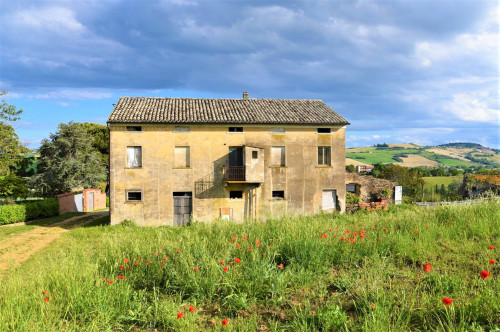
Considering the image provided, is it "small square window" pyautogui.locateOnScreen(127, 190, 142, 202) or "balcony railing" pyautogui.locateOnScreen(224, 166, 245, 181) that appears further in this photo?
"balcony railing" pyautogui.locateOnScreen(224, 166, 245, 181)

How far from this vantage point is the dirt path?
11.9 meters

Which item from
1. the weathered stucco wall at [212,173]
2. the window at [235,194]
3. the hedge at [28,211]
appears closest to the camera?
the weathered stucco wall at [212,173]

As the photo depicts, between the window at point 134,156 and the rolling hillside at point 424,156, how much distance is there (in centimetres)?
8053

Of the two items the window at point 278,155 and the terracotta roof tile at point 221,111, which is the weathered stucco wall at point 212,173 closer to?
the window at point 278,155

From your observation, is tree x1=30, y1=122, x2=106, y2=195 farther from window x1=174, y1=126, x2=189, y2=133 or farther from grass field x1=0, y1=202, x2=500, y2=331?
grass field x1=0, y1=202, x2=500, y2=331

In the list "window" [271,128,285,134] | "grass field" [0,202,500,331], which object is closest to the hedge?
"window" [271,128,285,134]

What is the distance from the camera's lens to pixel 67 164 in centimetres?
3033

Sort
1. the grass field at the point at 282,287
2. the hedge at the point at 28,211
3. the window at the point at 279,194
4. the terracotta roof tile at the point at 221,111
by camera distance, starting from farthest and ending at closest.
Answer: the hedge at the point at 28,211, the window at the point at 279,194, the terracotta roof tile at the point at 221,111, the grass field at the point at 282,287

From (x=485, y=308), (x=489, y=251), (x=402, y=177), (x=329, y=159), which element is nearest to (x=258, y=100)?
(x=329, y=159)

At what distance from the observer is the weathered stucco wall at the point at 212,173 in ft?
58.1

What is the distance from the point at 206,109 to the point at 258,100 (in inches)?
169

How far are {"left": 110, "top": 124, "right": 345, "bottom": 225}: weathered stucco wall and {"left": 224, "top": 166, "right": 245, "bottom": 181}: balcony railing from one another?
0.43 meters

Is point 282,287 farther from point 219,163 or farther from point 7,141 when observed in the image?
point 7,141

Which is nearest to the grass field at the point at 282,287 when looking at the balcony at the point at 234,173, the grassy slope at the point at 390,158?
the balcony at the point at 234,173
